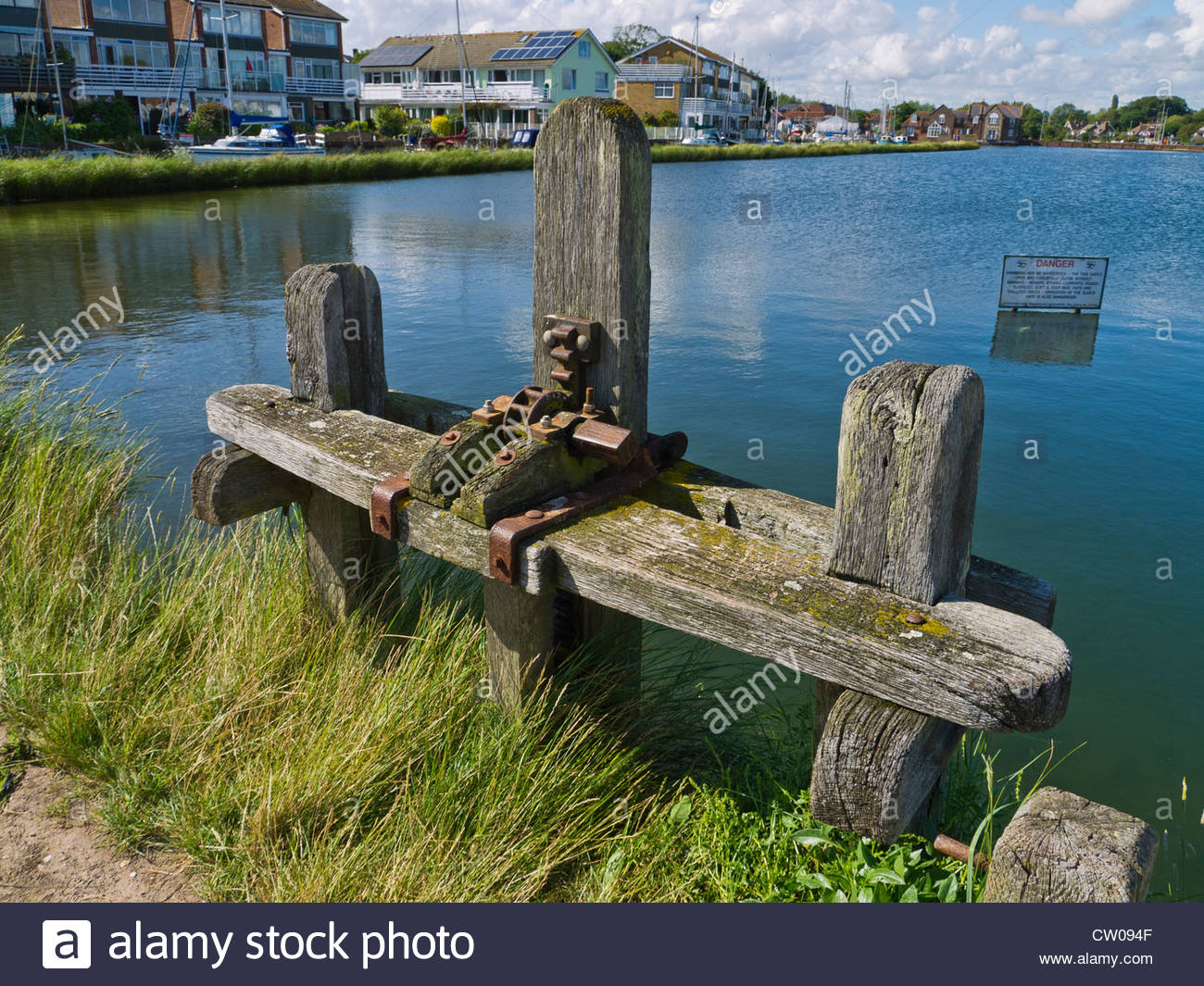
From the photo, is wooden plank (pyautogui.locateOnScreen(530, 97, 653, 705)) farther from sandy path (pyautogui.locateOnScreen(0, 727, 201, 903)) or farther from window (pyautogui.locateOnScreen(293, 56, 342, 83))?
window (pyautogui.locateOnScreen(293, 56, 342, 83))

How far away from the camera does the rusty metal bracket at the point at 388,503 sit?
2.86 m

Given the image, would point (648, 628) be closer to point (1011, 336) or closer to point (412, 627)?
point (412, 627)

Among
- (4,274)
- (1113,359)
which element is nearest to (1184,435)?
(1113,359)

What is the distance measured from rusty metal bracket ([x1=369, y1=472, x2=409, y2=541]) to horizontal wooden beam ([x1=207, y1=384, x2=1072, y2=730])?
35 millimetres

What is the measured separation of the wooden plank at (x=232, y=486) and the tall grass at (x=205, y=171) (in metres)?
27.6

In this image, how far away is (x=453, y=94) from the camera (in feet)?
232

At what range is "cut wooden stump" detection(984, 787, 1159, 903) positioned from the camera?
185 cm

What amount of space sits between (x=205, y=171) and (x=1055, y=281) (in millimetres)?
27918

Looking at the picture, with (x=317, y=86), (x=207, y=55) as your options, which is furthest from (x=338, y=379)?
(x=317, y=86)

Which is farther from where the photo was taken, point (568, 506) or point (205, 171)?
point (205, 171)

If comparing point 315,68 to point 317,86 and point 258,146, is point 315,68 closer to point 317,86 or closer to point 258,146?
point 317,86

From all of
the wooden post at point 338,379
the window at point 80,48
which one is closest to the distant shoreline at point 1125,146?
the window at point 80,48

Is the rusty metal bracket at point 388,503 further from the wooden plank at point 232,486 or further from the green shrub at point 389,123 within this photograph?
the green shrub at point 389,123

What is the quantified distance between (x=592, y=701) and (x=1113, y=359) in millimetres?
11802
